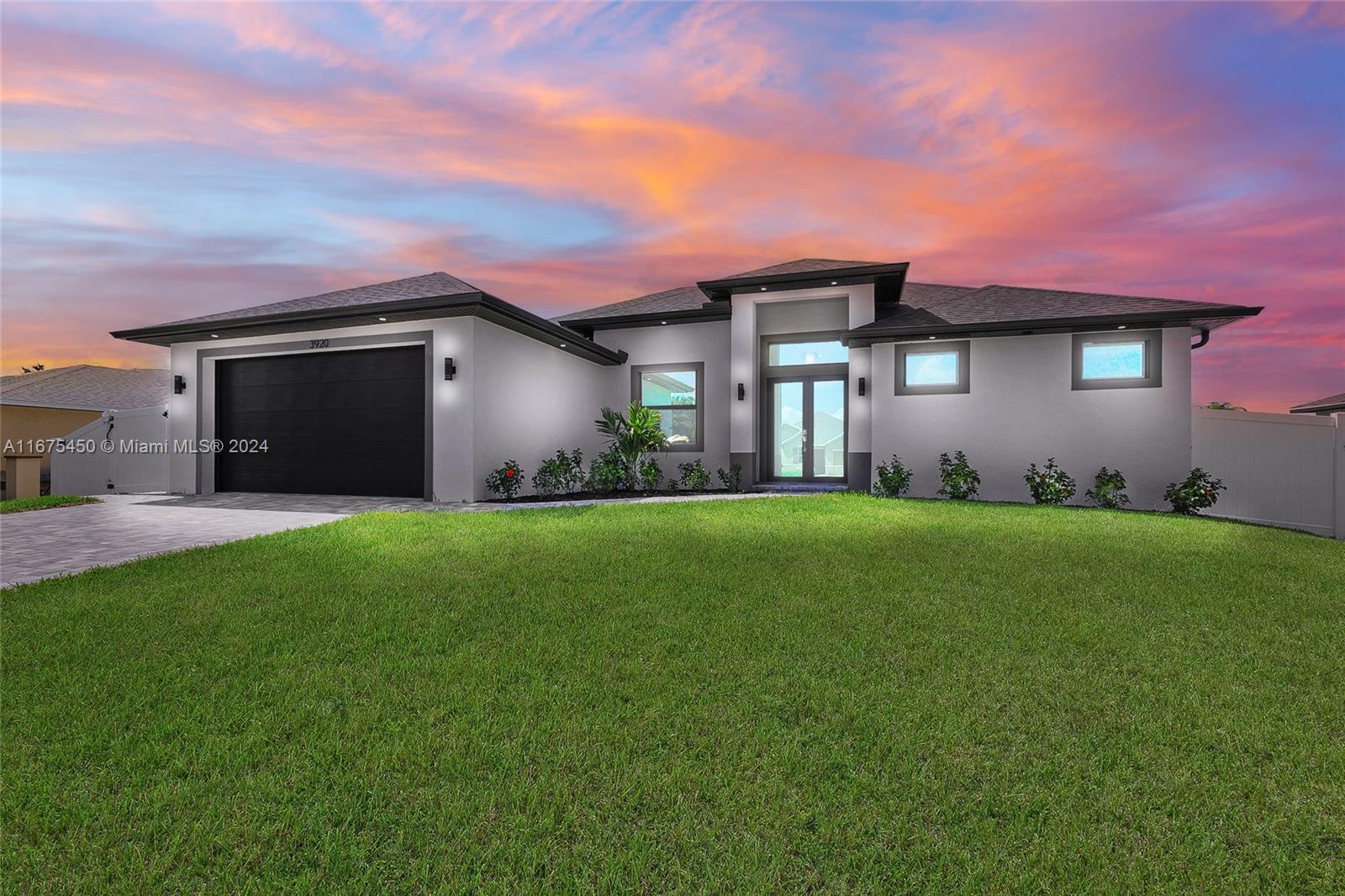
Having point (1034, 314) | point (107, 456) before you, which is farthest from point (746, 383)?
point (107, 456)

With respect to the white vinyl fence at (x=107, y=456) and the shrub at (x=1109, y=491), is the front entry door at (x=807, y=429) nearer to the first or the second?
the shrub at (x=1109, y=491)

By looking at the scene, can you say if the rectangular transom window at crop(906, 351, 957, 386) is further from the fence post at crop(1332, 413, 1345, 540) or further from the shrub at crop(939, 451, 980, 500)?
the fence post at crop(1332, 413, 1345, 540)

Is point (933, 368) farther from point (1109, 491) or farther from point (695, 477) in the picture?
point (695, 477)

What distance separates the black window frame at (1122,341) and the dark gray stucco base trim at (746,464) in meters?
6.09

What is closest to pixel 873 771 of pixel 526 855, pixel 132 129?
pixel 526 855

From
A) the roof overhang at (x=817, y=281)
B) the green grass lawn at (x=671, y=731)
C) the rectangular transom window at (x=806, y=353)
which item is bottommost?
the green grass lawn at (x=671, y=731)

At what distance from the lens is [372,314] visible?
10.2m

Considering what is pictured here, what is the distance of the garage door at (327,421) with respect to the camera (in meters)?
10.7

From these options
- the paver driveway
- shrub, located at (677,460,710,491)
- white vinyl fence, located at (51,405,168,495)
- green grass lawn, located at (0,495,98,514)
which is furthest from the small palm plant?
white vinyl fence, located at (51,405,168,495)

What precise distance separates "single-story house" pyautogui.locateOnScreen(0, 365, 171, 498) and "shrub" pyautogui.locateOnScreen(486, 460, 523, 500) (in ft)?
50.1

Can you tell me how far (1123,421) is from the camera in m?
10.5

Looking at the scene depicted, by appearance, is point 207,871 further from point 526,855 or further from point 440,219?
point 440,219

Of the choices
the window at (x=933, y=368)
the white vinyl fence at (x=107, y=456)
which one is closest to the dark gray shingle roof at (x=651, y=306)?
the window at (x=933, y=368)

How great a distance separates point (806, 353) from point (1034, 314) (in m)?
4.37
